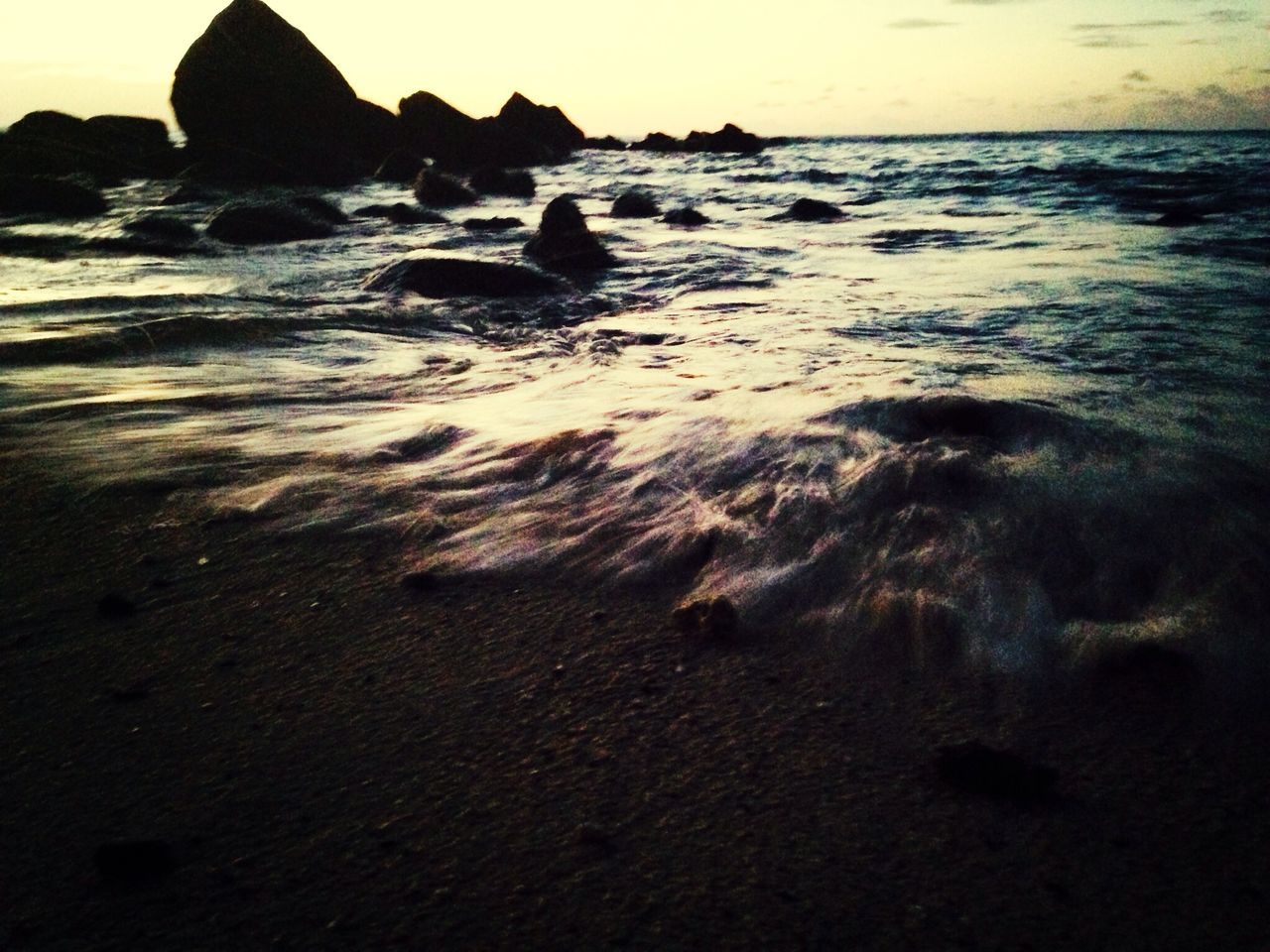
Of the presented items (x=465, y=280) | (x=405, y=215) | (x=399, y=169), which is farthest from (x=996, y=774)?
(x=399, y=169)

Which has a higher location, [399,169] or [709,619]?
[399,169]

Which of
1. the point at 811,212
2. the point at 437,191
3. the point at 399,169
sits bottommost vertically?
the point at 811,212

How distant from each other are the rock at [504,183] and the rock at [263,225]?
7092 mm

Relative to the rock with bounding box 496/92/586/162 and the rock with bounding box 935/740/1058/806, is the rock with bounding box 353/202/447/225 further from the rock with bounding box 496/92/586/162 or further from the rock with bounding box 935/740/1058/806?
the rock with bounding box 496/92/586/162

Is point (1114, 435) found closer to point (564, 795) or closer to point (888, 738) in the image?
point (888, 738)

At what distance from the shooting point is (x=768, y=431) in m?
2.32

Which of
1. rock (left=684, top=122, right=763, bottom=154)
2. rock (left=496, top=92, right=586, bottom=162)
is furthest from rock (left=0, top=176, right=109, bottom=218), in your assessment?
rock (left=684, top=122, right=763, bottom=154)

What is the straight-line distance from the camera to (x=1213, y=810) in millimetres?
1040

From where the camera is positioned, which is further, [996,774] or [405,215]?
[405,215]

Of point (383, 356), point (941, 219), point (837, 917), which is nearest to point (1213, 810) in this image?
point (837, 917)

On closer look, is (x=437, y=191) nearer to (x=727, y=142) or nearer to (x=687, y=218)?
(x=687, y=218)

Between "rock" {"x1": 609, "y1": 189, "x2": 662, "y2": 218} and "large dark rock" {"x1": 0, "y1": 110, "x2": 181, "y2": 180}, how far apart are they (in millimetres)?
11996

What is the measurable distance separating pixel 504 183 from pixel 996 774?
16477 millimetres

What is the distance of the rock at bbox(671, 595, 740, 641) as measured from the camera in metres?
1.46
